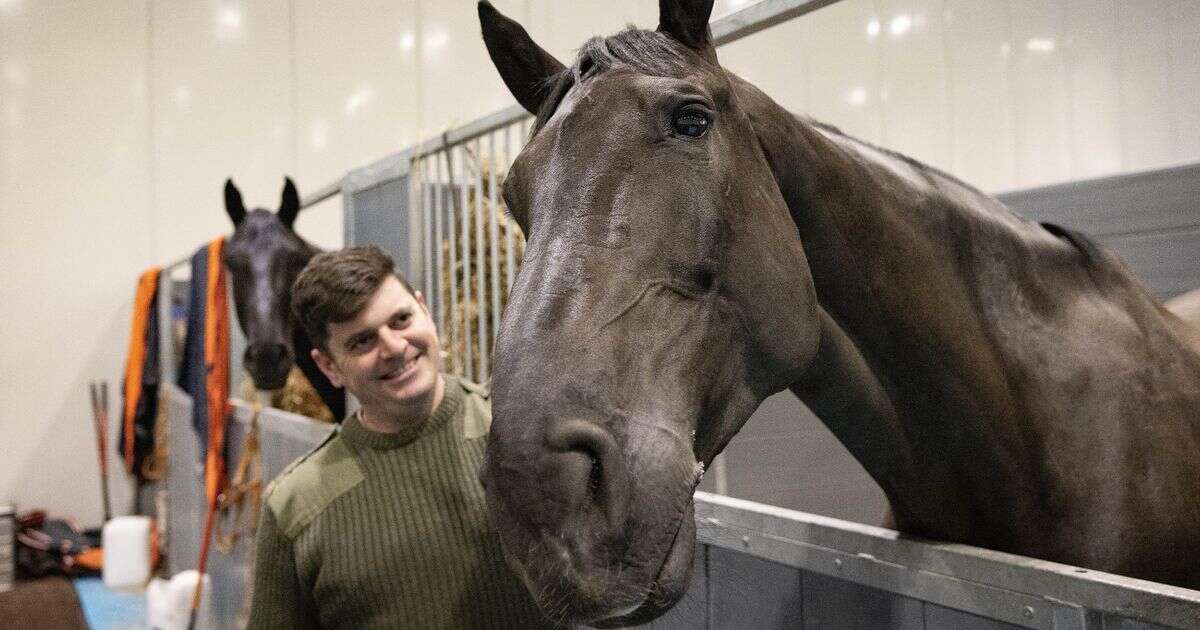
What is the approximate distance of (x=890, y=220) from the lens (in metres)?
1.02

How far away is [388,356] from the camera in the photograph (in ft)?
4.50

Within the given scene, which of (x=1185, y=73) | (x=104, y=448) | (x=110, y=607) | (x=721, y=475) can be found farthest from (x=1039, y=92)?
(x=104, y=448)

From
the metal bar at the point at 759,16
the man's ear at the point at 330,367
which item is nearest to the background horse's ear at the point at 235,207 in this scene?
the man's ear at the point at 330,367

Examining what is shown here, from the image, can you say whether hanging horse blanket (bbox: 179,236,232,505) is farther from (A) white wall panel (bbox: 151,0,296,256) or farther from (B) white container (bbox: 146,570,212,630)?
(A) white wall panel (bbox: 151,0,296,256)

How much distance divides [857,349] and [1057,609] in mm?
340

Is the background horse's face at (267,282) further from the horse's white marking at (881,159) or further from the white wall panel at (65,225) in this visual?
the white wall panel at (65,225)

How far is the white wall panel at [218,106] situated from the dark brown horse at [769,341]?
523 centimetres

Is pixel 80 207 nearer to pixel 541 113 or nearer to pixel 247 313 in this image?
pixel 247 313

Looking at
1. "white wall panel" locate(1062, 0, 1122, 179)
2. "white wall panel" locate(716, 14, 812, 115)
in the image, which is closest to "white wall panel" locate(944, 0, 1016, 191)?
"white wall panel" locate(1062, 0, 1122, 179)

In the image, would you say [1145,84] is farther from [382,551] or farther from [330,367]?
[382,551]

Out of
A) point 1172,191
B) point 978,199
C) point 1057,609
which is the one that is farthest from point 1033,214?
point 1057,609

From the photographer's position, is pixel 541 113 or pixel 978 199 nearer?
pixel 541 113

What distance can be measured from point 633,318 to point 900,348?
1.33ft

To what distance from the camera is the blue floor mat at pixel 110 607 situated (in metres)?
4.13
